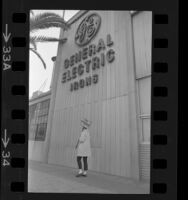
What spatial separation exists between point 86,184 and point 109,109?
7.89 ft

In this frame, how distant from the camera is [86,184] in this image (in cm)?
769

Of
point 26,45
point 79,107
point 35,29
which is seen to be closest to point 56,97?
point 79,107

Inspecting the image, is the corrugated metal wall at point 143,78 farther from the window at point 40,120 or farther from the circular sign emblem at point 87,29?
the window at point 40,120

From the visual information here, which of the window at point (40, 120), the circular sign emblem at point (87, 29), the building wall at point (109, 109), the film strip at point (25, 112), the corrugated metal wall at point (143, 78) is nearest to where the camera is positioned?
the film strip at point (25, 112)

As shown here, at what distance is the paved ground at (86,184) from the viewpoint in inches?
278

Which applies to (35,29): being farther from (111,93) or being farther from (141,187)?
(141,187)

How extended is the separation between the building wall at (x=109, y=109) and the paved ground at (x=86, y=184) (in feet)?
1.17

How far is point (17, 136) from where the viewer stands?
4.09 metres

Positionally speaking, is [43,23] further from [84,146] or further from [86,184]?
[86,184]

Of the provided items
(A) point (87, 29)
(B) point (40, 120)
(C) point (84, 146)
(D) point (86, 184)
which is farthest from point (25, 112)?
(B) point (40, 120)

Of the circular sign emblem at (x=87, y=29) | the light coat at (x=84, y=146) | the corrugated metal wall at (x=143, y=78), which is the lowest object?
the light coat at (x=84, y=146)

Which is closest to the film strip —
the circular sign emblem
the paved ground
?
the paved ground

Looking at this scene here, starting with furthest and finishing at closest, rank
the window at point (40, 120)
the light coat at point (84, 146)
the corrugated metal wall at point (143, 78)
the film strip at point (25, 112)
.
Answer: the window at point (40, 120) < the light coat at point (84, 146) < the corrugated metal wall at point (143, 78) < the film strip at point (25, 112)

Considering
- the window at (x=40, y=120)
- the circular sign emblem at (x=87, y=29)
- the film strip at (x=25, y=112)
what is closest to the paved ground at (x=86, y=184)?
the window at (x=40, y=120)
